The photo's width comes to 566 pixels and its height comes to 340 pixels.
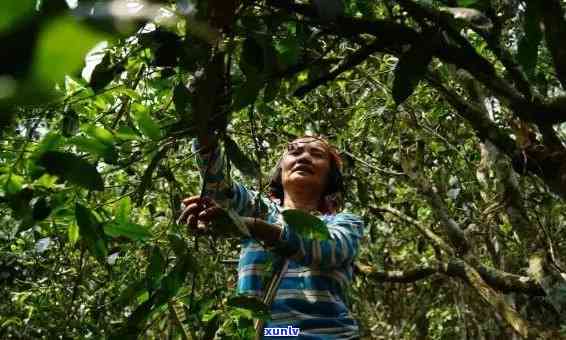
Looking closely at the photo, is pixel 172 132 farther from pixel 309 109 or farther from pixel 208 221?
pixel 309 109

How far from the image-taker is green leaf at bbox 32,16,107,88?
0.69 feet

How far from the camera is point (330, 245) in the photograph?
5.35 feet

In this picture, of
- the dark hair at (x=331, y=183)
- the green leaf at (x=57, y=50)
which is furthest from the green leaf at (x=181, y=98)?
the dark hair at (x=331, y=183)

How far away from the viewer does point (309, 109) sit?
2.83 m

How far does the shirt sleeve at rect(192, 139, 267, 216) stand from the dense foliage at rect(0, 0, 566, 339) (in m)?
0.04

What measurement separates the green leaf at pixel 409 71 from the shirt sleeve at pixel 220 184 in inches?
10.7

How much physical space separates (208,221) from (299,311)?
2.80 feet

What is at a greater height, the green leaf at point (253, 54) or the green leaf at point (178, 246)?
the green leaf at point (253, 54)

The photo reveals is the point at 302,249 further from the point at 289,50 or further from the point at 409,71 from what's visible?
the point at 409,71

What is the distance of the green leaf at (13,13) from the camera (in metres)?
0.21

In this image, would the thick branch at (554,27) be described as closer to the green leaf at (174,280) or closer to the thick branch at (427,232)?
the green leaf at (174,280)

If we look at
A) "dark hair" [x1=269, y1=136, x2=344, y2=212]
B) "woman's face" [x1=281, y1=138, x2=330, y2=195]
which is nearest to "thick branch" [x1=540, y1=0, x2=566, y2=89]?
"woman's face" [x1=281, y1=138, x2=330, y2=195]

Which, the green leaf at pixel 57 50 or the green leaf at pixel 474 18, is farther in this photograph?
the green leaf at pixel 474 18

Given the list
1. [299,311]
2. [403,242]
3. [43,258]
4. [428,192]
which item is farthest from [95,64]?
[403,242]
